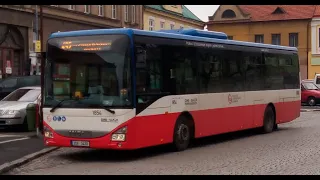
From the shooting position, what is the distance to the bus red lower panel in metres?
11.7

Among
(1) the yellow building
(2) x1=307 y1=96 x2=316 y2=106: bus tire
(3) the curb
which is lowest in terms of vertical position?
(3) the curb

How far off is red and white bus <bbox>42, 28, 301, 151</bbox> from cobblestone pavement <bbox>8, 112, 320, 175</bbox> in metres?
0.41

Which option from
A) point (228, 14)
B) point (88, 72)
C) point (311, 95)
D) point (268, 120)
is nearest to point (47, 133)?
point (88, 72)

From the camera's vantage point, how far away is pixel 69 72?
1217 centimetres

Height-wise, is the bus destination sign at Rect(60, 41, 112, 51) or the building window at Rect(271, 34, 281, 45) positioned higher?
the building window at Rect(271, 34, 281, 45)

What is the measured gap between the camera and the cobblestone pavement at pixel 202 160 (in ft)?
34.5

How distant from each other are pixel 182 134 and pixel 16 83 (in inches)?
524

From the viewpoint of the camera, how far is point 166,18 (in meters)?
54.0

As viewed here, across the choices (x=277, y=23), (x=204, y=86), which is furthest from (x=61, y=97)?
(x=277, y=23)

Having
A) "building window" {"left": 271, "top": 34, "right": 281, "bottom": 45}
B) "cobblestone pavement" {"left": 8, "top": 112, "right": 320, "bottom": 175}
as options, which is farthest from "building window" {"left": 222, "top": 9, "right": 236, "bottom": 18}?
"cobblestone pavement" {"left": 8, "top": 112, "right": 320, "bottom": 175}

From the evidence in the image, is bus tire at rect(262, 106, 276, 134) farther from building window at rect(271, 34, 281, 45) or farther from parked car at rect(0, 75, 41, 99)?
building window at rect(271, 34, 281, 45)

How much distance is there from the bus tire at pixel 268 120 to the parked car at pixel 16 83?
35.0ft

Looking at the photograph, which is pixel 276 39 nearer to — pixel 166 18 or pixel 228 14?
pixel 228 14

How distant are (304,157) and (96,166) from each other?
176 inches
